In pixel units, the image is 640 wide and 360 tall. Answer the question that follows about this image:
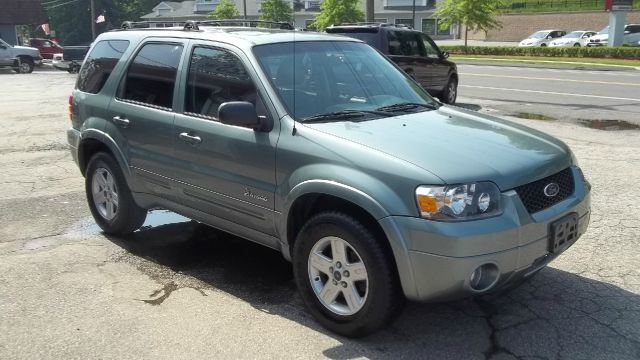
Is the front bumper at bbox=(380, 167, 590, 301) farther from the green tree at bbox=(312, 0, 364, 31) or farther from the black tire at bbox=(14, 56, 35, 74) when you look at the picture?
the green tree at bbox=(312, 0, 364, 31)

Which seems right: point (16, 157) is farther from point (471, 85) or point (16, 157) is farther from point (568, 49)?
point (568, 49)

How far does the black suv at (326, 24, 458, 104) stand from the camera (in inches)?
507

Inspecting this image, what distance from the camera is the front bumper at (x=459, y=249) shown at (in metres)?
3.17

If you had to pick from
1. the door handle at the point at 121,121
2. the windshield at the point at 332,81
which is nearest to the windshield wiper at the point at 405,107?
the windshield at the point at 332,81

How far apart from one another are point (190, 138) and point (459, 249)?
7.21 ft

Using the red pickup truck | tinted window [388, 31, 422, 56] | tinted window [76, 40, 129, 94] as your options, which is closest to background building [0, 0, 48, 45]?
the red pickup truck

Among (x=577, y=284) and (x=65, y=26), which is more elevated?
(x=65, y=26)

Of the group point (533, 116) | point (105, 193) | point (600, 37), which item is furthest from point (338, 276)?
point (600, 37)

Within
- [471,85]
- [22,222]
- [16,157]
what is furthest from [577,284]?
[471,85]

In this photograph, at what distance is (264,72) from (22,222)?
3.46m

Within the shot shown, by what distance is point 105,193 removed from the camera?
5.64 metres

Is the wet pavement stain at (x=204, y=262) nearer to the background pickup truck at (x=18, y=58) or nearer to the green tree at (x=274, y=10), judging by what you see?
the background pickup truck at (x=18, y=58)

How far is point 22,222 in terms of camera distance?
6.10 m

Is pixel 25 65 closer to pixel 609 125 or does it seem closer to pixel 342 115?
pixel 609 125
